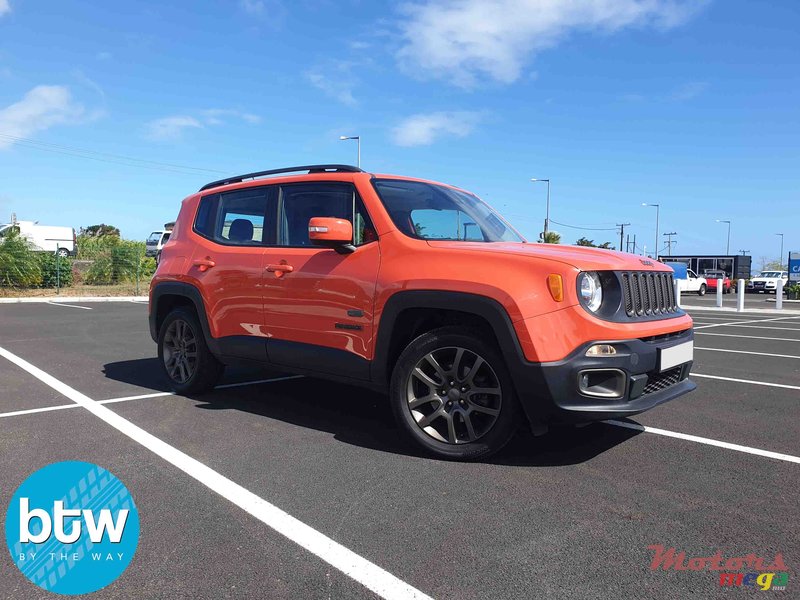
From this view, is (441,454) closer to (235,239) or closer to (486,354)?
(486,354)

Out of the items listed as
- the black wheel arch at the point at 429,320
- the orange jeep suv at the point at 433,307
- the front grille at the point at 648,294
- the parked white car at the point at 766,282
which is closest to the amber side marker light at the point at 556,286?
the orange jeep suv at the point at 433,307

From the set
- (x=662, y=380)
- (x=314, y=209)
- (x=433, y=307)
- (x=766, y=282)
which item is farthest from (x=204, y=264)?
(x=766, y=282)

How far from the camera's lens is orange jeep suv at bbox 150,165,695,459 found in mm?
3490

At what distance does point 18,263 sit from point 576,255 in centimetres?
2372

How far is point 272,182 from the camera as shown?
16.6ft

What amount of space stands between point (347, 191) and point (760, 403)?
4.12 meters

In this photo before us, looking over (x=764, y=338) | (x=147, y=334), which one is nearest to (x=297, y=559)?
(x=147, y=334)

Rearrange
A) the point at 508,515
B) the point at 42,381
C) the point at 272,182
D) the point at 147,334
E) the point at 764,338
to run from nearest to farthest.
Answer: the point at 508,515, the point at 272,182, the point at 42,381, the point at 147,334, the point at 764,338

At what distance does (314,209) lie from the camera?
4734 millimetres

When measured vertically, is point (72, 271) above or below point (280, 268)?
below

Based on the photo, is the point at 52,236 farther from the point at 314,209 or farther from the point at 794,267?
the point at 794,267

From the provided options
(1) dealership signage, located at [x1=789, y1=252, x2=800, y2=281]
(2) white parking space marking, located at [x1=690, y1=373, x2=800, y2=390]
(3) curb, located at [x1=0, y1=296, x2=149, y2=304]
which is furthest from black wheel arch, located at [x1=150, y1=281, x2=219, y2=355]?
(1) dealership signage, located at [x1=789, y1=252, x2=800, y2=281]

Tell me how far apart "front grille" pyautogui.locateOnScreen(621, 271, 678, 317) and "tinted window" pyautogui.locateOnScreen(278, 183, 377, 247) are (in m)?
1.68

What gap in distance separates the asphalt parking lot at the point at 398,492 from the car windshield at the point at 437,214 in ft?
4.83
